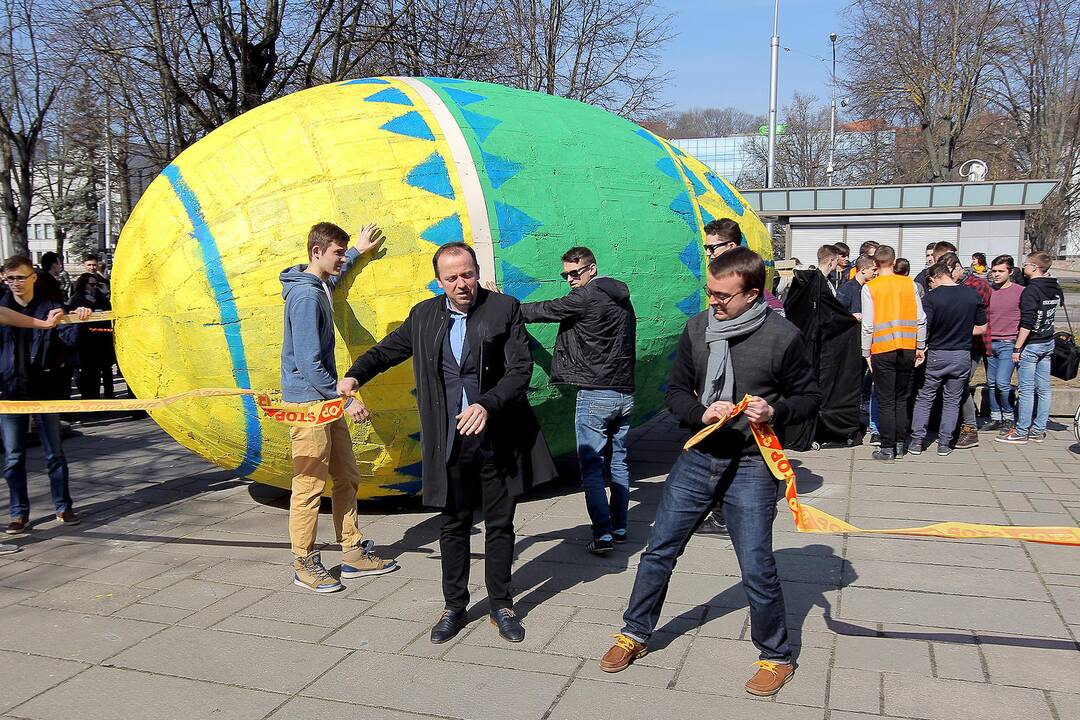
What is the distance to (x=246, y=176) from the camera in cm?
500

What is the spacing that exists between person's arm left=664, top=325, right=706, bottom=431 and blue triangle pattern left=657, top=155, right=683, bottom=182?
9.18 feet

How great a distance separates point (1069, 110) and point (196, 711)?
1452 inches

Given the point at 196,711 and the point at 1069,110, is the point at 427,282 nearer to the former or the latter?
the point at 196,711

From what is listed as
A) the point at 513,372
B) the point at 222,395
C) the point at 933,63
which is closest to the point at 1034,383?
the point at 513,372

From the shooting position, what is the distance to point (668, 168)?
6320mm

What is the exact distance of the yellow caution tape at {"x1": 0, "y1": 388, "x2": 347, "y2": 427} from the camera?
461 centimetres

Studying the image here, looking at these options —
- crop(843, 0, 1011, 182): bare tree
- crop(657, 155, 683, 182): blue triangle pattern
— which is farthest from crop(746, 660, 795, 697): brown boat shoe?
crop(843, 0, 1011, 182): bare tree

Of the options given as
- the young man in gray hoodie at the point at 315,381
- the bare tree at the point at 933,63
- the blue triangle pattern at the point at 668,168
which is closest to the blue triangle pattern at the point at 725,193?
the blue triangle pattern at the point at 668,168

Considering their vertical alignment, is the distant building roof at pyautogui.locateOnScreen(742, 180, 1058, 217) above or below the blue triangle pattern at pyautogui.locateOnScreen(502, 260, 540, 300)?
above

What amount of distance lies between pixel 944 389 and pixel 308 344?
20.4ft

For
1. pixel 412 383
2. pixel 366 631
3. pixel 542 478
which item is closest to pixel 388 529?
pixel 412 383

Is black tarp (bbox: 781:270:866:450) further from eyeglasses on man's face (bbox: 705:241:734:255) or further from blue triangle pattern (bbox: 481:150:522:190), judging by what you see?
blue triangle pattern (bbox: 481:150:522:190)

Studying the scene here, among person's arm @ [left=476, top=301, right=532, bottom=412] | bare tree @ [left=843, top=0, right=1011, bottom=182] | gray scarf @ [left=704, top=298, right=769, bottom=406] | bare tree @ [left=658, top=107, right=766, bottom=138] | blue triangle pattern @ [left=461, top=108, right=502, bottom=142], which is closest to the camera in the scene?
gray scarf @ [left=704, top=298, right=769, bottom=406]

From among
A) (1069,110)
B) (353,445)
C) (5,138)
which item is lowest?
(353,445)
